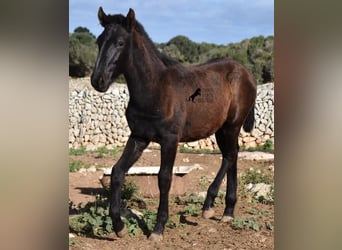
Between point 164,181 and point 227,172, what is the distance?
44 centimetres

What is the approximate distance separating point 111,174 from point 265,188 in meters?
0.92

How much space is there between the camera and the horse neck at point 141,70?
2750 mm

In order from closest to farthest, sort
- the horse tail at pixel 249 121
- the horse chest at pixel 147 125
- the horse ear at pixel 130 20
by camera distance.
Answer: the horse ear at pixel 130 20
the horse chest at pixel 147 125
the horse tail at pixel 249 121

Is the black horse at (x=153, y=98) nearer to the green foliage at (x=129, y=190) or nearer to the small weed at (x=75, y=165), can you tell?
the green foliage at (x=129, y=190)

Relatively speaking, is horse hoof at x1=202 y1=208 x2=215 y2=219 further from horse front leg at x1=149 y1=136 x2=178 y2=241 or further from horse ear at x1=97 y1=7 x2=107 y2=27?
horse ear at x1=97 y1=7 x2=107 y2=27

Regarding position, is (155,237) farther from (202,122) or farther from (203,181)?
(202,122)

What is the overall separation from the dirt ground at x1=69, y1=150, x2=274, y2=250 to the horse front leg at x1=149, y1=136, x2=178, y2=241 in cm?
6

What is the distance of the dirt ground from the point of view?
9.27 ft

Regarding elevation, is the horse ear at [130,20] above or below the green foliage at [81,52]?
above

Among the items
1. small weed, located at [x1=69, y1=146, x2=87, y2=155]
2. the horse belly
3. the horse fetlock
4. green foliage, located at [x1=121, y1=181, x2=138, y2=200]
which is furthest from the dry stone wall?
the horse fetlock

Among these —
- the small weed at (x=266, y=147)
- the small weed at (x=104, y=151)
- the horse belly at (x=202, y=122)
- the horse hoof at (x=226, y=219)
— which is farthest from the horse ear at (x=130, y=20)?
the horse hoof at (x=226, y=219)

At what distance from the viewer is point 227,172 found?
3027 millimetres

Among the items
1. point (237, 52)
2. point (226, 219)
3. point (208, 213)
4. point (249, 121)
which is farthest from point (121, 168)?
point (237, 52)
